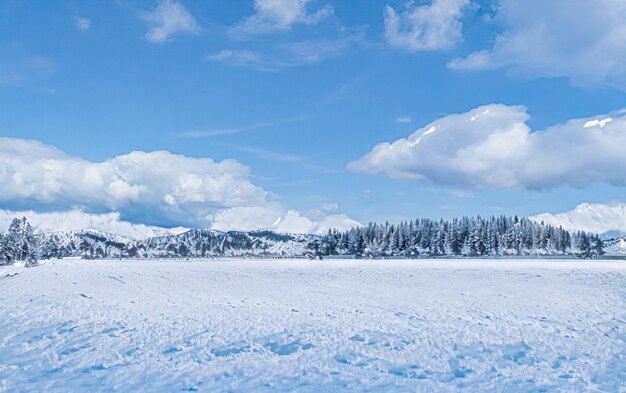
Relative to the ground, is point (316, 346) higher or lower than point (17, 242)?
lower

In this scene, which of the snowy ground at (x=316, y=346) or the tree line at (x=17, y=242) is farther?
the tree line at (x=17, y=242)

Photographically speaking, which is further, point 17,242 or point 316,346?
point 17,242

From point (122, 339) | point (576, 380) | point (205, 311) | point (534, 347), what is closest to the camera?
point (576, 380)

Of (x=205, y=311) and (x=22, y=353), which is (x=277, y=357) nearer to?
(x=22, y=353)

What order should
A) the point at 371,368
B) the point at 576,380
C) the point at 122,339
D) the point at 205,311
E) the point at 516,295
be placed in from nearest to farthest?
1. the point at 576,380
2. the point at 371,368
3. the point at 122,339
4. the point at 205,311
5. the point at 516,295

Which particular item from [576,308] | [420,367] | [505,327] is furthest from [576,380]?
[576,308]

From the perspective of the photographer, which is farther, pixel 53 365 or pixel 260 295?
pixel 260 295

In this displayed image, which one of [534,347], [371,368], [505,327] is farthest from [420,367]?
[505,327]

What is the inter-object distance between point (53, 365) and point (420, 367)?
1026 centimetres

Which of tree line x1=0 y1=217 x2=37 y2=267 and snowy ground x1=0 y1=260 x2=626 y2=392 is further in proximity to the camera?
tree line x1=0 y1=217 x2=37 y2=267

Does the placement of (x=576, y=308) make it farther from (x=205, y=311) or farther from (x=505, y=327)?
(x=205, y=311)

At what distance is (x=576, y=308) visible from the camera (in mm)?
26891

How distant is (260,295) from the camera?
35.0 metres

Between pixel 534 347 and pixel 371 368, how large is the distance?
629 cm
